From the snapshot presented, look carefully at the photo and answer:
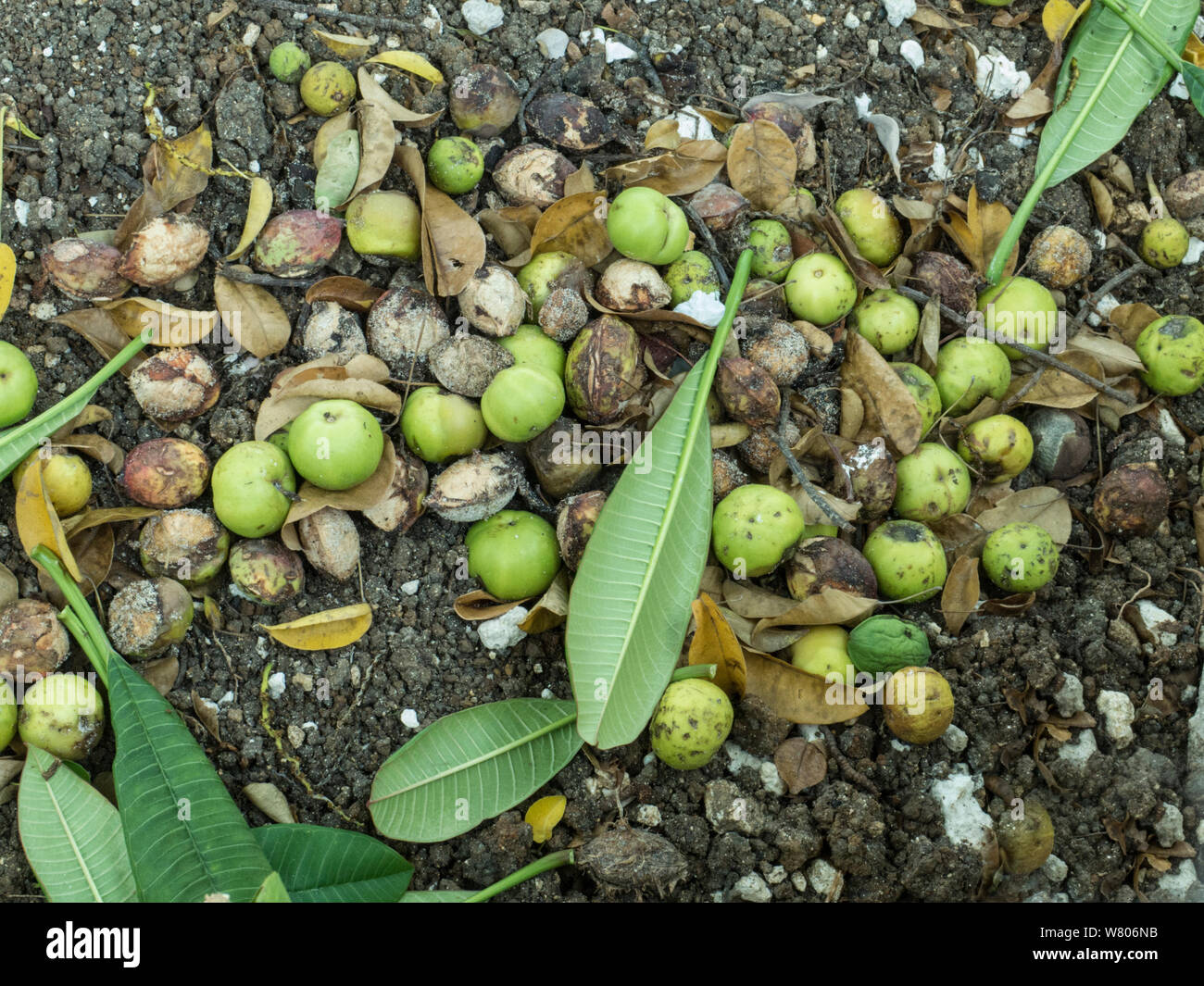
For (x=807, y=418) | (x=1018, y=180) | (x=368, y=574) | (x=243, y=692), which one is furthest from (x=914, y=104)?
(x=243, y=692)

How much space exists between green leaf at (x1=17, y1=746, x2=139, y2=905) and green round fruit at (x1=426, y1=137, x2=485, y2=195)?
201cm

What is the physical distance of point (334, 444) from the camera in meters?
2.76

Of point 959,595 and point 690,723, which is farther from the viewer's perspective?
point 959,595

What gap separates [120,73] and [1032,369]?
3.17m

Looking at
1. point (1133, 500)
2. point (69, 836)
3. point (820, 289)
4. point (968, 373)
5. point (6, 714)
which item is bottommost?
point (69, 836)

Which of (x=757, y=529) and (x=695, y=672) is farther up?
(x=757, y=529)

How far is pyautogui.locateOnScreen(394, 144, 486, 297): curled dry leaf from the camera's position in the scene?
3043 millimetres

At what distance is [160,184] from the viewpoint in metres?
3.09

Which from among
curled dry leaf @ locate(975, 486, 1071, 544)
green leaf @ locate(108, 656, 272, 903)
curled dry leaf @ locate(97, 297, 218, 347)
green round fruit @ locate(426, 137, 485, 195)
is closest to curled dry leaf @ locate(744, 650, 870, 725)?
curled dry leaf @ locate(975, 486, 1071, 544)

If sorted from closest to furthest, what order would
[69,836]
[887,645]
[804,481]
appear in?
[69,836]
[887,645]
[804,481]

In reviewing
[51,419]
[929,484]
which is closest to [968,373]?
[929,484]

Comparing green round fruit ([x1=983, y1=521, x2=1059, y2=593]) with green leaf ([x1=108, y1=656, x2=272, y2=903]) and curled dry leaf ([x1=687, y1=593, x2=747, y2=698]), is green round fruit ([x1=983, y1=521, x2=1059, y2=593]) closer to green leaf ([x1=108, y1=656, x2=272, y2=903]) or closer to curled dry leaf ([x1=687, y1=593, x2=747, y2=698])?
curled dry leaf ([x1=687, y1=593, x2=747, y2=698])

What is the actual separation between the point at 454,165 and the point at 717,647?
5.57 ft

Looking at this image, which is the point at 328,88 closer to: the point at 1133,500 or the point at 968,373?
the point at 968,373
